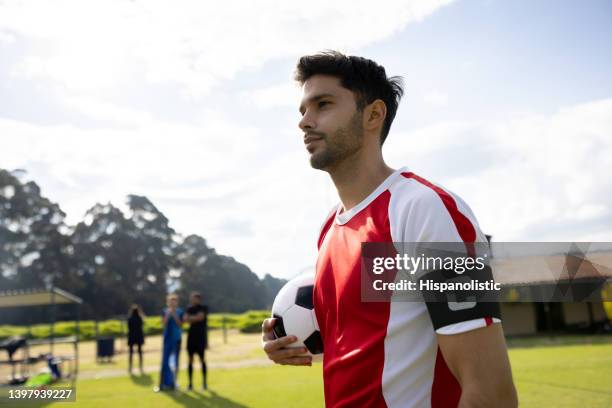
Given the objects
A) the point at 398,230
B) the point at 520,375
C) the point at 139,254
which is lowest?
the point at 520,375

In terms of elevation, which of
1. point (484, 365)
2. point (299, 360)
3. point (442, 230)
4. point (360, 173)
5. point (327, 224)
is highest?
point (360, 173)

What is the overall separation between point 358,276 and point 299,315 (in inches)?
30.5

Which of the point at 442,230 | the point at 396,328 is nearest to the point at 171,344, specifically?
the point at 396,328

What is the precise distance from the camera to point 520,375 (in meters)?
11.3

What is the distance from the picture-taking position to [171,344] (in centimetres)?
1155

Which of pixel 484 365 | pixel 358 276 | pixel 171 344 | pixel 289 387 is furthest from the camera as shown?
pixel 171 344

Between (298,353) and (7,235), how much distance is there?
6305 centimetres

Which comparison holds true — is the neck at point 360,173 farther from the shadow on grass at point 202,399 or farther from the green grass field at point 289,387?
the shadow on grass at point 202,399

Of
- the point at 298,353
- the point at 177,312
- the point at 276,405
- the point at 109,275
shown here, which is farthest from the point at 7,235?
the point at 298,353

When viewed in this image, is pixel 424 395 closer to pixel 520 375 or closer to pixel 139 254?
pixel 520 375

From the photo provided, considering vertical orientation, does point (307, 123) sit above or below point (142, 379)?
above

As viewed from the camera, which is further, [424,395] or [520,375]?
[520,375]

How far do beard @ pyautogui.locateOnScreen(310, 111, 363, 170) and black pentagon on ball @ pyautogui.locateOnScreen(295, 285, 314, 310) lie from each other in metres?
0.82

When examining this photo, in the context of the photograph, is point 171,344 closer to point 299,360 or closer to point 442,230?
point 299,360
